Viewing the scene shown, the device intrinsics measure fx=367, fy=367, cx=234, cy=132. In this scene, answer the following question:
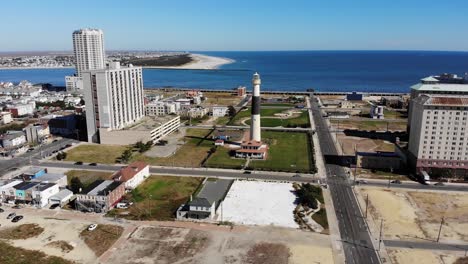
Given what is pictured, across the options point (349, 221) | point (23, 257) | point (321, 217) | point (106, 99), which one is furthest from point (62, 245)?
point (106, 99)

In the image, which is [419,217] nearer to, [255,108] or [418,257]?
[418,257]

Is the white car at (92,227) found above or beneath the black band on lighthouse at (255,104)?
beneath

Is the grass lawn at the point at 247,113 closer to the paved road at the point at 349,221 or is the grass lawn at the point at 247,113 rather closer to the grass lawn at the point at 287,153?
the grass lawn at the point at 287,153

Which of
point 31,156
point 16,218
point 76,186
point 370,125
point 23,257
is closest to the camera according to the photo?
point 23,257

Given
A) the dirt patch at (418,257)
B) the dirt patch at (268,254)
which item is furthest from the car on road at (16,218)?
the dirt patch at (418,257)

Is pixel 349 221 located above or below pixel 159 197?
above

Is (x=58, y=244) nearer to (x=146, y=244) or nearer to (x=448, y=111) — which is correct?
(x=146, y=244)
